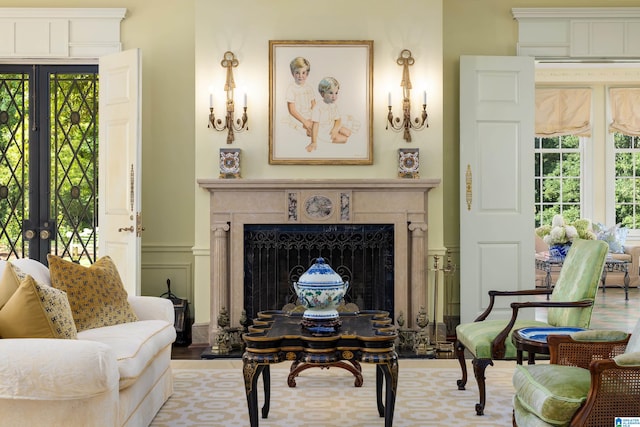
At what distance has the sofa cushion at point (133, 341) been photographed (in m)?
3.25

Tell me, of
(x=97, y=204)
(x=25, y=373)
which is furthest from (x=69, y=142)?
(x=25, y=373)

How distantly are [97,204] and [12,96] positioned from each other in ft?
4.01

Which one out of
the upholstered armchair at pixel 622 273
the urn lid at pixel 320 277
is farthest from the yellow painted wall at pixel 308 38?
the upholstered armchair at pixel 622 273

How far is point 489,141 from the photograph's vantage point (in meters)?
6.21

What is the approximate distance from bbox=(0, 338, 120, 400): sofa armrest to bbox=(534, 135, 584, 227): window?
28.7 ft

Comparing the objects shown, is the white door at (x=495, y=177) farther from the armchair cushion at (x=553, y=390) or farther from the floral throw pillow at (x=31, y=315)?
the floral throw pillow at (x=31, y=315)

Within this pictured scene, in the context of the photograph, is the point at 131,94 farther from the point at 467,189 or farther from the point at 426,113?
the point at 467,189

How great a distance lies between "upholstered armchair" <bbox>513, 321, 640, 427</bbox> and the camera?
2676 millimetres

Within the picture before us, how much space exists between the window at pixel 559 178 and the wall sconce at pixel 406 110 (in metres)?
5.31

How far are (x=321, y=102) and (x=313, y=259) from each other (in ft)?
4.19

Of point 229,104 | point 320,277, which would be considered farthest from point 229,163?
point 320,277

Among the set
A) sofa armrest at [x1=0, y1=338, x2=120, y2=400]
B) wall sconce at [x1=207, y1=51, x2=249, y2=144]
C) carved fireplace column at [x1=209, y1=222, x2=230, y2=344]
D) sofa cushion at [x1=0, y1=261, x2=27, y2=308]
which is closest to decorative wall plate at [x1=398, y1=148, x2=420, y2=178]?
wall sconce at [x1=207, y1=51, x2=249, y2=144]

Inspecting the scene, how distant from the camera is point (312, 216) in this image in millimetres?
5770

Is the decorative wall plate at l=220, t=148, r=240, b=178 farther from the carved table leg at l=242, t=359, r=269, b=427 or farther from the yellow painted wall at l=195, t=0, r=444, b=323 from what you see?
the carved table leg at l=242, t=359, r=269, b=427
